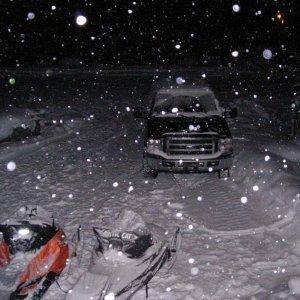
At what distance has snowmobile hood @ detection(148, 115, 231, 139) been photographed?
8671 millimetres

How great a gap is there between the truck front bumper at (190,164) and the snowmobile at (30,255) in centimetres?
328

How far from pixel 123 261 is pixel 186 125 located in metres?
4.36

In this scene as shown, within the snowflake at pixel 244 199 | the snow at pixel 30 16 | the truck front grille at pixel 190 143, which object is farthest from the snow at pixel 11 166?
the snow at pixel 30 16

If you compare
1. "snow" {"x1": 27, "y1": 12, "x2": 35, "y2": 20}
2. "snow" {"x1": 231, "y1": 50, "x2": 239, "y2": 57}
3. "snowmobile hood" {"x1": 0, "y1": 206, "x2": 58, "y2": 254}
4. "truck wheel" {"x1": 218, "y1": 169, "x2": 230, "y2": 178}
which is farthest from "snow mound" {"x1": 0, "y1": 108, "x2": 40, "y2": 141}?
"snow" {"x1": 231, "y1": 50, "x2": 239, "y2": 57}

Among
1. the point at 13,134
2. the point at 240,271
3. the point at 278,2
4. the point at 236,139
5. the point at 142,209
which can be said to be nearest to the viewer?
the point at 240,271

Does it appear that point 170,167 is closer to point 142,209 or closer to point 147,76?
point 142,209

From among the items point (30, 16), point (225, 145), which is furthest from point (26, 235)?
A: point (30, 16)

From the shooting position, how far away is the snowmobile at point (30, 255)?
15.0 ft

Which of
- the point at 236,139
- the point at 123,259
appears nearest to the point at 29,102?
the point at 236,139

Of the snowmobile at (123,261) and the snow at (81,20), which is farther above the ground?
the snowmobile at (123,261)

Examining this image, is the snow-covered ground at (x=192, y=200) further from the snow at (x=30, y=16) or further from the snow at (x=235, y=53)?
the snow at (x=30, y=16)

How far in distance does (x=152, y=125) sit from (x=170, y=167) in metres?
1.13

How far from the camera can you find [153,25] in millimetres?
39906

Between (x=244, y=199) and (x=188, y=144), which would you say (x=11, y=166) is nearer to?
(x=188, y=144)
